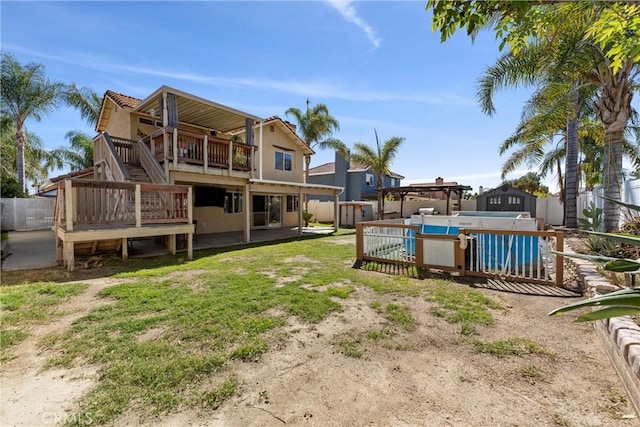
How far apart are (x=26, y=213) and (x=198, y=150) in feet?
46.8

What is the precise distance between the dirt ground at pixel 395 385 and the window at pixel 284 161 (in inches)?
542

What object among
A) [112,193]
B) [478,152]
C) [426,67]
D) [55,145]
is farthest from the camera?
[55,145]

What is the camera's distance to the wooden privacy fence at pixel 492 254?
5748 mm

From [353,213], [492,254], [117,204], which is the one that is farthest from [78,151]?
[492,254]

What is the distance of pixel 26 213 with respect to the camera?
1669cm

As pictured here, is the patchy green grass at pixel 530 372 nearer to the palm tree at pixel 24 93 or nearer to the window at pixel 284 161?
the window at pixel 284 161

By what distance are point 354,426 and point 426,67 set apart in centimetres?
827

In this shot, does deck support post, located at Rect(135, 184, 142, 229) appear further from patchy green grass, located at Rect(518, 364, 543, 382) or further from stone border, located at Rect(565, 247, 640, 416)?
stone border, located at Rect(565, 247, 640, 416)

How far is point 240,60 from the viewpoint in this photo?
991 cm

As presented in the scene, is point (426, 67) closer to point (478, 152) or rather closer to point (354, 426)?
point (354, 426)

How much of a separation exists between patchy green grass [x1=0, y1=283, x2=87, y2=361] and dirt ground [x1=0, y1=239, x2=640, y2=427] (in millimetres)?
204

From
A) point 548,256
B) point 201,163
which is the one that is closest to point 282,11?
point 201,163

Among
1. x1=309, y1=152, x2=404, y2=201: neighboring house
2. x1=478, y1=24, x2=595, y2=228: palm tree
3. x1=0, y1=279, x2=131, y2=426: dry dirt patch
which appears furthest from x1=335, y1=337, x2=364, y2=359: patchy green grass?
x1=309, y1=152, x2=404, y2=201: neighboring house

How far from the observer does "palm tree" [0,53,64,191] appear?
1577cm
